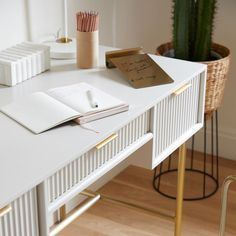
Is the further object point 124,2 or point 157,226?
point 124,2

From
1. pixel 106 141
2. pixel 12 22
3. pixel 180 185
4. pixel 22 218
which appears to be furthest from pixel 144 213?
pixel 22 218

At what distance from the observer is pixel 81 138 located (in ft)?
4.75

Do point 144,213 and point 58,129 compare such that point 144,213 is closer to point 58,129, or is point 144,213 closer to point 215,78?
point 215,78

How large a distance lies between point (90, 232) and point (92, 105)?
1010 mm

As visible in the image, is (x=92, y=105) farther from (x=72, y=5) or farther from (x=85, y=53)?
(x=72, y=5)

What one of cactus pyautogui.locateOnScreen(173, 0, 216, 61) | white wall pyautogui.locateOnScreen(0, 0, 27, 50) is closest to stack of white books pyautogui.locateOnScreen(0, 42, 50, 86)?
white wall pyautogui.locateOnScreen(0, 0, 27, 50)

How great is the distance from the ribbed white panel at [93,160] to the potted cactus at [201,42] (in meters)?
0.78

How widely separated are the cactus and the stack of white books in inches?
30.5

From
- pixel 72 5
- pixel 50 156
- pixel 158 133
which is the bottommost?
pixel 158 133

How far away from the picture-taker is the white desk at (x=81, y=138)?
4.25 ft

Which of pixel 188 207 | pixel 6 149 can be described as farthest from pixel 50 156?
pixel 188 207

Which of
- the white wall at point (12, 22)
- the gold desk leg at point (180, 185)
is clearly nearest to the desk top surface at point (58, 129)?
the white wall at point (12, 22)

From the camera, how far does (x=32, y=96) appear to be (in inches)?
65.5

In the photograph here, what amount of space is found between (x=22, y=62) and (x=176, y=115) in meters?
0.54
